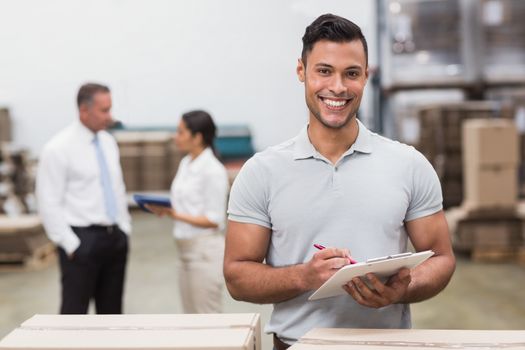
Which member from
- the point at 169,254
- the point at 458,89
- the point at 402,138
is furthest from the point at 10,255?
the point at 458,89

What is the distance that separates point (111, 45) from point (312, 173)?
11.2 m

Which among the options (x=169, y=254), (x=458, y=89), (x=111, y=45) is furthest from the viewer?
(x=111, y=45)

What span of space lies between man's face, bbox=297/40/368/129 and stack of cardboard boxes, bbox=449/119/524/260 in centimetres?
524

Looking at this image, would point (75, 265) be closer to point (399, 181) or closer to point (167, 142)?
point (399, 181)

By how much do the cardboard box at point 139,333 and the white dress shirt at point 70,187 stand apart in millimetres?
1922

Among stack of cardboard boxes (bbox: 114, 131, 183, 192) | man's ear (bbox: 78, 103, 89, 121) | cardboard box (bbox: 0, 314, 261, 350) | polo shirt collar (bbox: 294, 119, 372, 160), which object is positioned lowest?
stack of cardboard boxes (bbox: 114, 131, 183, 192)

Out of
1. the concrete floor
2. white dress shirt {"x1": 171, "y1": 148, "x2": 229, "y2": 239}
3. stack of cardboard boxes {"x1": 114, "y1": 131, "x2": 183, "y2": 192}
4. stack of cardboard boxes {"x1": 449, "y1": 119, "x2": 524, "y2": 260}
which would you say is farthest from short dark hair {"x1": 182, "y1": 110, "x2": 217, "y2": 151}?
stack of cardboard boxes {"x1": 114, "y1": 131, "x2": 183, "y2": 192}

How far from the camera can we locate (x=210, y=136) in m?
4.04

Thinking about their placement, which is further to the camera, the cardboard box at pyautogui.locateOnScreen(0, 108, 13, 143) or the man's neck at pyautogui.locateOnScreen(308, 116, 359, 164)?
the cardboard box at pyautogui.locateOnScreen(0, 108, 13, 143)

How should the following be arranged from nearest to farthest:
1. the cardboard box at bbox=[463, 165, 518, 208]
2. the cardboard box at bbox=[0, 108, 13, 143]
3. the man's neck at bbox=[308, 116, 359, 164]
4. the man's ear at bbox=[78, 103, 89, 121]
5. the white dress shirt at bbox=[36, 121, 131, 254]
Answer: the man's neck at bbox=[308, 116, 359, 164] → the white dress shirt at bbox=[36, 121, 131, 254] → the man's ear at bbox=[78, 103, 89, 121] → the cardboard box at bbox=[463, 165, 518, 208] → the cardboard box at bbox=[0, 108, 13, 143]

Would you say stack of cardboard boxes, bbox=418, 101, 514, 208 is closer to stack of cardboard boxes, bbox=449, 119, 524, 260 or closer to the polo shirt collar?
stack of cardboard boxes, bbox=449, 119, 524, 260

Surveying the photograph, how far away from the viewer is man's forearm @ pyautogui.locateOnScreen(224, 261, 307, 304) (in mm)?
1874

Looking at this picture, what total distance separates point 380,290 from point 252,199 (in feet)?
1.41

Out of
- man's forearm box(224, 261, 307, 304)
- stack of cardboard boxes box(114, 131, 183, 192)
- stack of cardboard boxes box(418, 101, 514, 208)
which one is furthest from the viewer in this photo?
stack of cardboard boxes box(114, 131, 183, 192)
